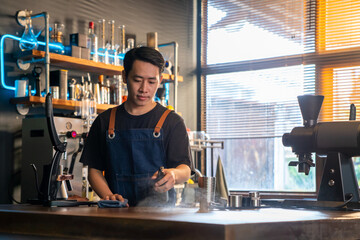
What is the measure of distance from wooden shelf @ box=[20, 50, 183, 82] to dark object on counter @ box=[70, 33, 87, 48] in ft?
0.47

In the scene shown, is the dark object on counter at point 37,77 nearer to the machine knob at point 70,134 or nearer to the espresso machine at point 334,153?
the machine knob at point 70,134

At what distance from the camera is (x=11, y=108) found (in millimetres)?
3766

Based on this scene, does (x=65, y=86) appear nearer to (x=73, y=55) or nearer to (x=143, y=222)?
(x=73, y=55)

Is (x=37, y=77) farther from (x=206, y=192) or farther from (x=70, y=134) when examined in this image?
(x=206, y=192)

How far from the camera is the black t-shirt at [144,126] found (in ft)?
7.44

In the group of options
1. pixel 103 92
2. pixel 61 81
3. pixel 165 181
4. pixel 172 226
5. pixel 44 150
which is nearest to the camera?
pixel 172 226

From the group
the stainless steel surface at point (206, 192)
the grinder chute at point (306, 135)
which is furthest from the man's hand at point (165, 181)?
the grinder chute at point (306, 135)

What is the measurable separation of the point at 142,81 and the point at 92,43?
2163 millimetres

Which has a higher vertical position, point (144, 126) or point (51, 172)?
point (144, 126)

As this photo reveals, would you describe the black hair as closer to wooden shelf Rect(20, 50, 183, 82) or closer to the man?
the man

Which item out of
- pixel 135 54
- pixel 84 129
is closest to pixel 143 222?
pixel 135 54

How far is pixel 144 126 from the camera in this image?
7.59ft

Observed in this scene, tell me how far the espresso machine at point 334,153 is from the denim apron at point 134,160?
58 centimetres

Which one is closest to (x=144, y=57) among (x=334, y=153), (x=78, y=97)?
(x=334, y=153)
